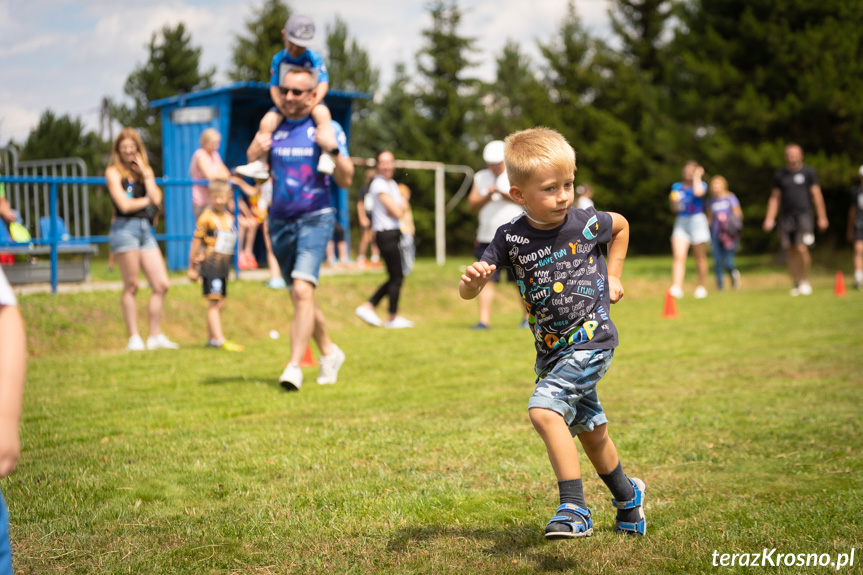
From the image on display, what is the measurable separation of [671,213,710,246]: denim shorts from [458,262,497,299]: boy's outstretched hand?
1274 centimetres

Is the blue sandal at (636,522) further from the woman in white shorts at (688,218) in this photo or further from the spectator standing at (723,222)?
the spectator standing at (723,222)

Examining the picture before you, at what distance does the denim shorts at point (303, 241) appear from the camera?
6527mm

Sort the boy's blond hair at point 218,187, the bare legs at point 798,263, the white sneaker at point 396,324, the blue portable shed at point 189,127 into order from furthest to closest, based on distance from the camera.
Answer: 1. the blue portable shed at point 189,127
2. the bare legs at point 798,263
3. the white sneaker at point 396,324
4. the boy's blond hair at point 218,187

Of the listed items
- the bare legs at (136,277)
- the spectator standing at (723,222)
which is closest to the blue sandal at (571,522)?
the bare legs at (136,277)

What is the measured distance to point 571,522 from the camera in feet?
9.82

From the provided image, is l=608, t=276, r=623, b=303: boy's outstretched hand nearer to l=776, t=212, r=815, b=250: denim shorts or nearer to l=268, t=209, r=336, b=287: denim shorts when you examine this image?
l=268, t=209, r=336, b=287: denim shorts

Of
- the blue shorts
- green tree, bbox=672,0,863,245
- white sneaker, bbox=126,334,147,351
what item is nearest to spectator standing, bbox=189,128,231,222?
white sneaker, bbox=126,334,147,351

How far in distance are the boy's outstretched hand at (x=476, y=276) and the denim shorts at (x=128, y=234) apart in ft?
21.9

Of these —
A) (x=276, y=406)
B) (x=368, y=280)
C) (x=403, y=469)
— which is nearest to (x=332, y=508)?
(x=403, y=469)

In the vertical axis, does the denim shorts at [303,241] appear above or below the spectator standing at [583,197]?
below

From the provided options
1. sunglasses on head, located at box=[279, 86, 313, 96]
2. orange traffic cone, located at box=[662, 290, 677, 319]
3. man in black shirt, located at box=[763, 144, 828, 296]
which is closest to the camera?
sunglasses on head, located at box=[279, 86, 313, 96]

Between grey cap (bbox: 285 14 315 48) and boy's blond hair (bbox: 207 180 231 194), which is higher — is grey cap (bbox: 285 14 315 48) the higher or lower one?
the higher one

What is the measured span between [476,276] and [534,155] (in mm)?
520

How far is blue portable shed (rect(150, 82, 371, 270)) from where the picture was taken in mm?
15805
